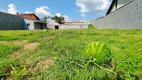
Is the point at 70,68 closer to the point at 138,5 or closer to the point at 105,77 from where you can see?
the point at 105,77

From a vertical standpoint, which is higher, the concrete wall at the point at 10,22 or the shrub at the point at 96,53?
the concrete wall at the point at 10,22

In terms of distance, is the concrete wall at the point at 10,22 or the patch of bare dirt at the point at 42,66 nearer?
the patch of bare dirt at the point at 42,66

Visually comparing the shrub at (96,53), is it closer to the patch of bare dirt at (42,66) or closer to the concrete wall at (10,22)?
the patch of bare dirt at (42,66)

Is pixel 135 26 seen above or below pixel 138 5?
below

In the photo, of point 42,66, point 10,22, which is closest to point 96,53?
point 42,66

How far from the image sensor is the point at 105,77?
113cm

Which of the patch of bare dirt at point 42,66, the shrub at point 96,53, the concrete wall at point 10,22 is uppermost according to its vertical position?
the concrete wall at point 10,22

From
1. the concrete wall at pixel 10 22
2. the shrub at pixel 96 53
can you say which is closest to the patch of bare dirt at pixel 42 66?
the shrub at pixel 96 53

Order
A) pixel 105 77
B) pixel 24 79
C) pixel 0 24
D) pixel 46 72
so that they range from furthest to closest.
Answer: pixel 0 24
pixel 46 72
pixel 24 79
pixel 105 77

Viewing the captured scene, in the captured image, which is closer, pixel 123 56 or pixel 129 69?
pixel 129 69

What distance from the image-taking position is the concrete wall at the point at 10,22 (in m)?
22.3

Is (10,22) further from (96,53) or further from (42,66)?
(96,53)

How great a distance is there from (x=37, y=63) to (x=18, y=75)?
0.39 m

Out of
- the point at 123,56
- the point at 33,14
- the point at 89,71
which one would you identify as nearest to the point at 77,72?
the point at 89,71
